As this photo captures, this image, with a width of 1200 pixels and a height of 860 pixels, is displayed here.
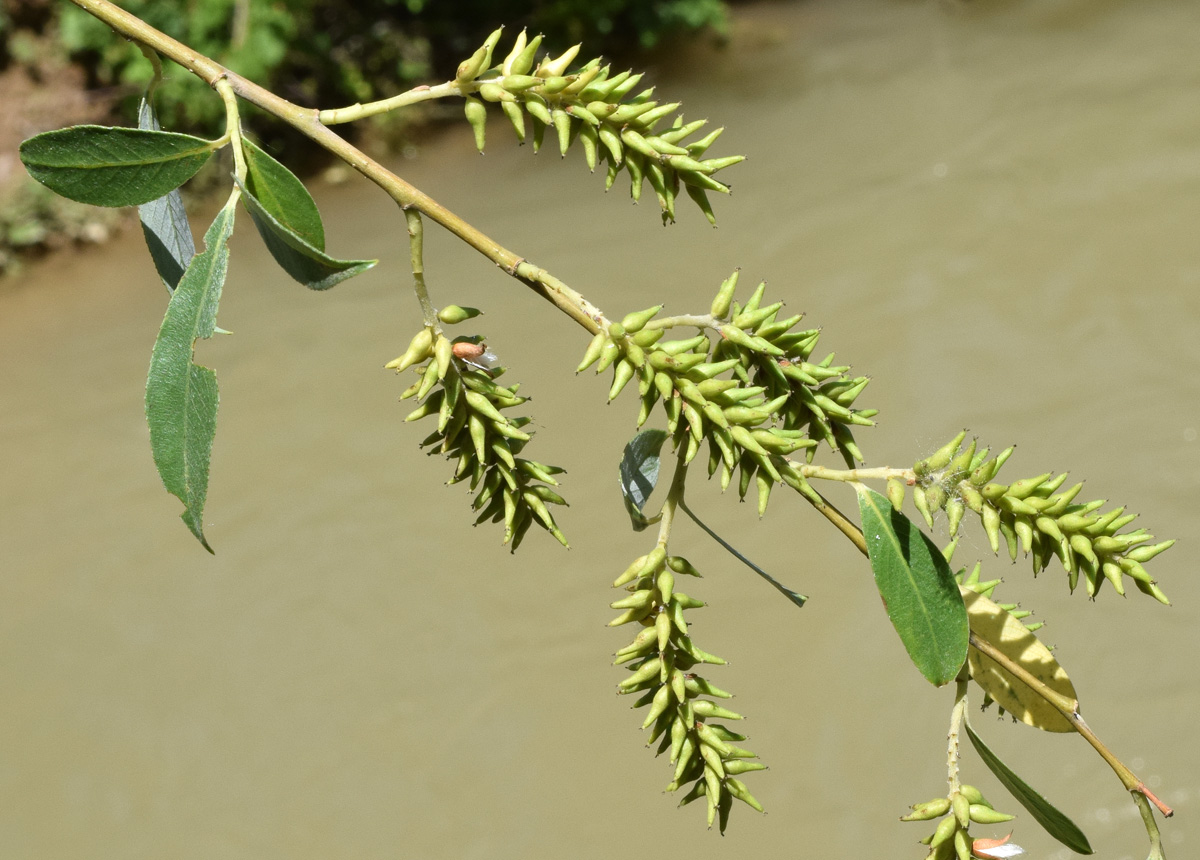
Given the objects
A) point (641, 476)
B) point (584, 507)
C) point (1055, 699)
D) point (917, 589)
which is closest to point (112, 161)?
point (641, 476)

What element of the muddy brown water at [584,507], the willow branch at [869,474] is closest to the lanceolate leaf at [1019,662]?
the willow branch at [869,474]

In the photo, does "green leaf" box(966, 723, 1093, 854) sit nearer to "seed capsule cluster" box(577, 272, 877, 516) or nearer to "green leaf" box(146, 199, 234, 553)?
"seed capsule cluster" box(577, 272, 877, 516)

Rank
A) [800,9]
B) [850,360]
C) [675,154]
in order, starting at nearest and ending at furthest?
[675,154], [850,360], [800,9]

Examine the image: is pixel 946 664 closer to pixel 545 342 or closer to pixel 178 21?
pixel 545 342

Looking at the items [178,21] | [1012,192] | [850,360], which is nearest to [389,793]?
[850,360]

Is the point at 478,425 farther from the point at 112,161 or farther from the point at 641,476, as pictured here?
the point at 112,161

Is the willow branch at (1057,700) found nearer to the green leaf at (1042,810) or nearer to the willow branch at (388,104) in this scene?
the green leaf at (1042,810)
